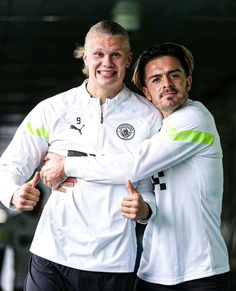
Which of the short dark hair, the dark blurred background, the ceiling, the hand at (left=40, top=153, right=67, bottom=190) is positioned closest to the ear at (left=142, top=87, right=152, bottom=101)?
the short dark hair

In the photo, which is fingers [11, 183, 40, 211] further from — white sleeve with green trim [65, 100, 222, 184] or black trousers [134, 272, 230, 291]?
black trousers [134, 272, 230, 291]

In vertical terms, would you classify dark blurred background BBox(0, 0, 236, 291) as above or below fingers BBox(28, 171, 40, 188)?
above

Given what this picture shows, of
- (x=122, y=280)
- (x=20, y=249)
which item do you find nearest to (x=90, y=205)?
(x=122, y=280)

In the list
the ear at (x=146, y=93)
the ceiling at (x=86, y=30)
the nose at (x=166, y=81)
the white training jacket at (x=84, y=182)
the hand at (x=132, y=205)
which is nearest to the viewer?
the hand at (x=132, y=205)

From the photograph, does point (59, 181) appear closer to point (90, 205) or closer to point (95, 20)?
point (90, 205)

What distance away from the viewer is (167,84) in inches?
88.4

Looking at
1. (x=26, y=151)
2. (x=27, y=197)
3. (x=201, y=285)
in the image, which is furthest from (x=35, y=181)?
(x=201, y=285)

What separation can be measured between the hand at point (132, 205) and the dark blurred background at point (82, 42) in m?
3.46

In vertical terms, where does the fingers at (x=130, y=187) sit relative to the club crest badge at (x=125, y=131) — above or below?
below

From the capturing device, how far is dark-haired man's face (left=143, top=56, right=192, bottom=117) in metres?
2.25

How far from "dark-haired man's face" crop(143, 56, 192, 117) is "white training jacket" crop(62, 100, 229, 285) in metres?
0.07

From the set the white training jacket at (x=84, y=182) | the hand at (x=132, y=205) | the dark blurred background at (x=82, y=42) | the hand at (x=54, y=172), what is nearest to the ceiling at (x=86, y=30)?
the dark blurred background at (x=82, y=42)

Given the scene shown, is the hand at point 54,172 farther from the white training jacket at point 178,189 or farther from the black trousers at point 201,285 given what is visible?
the black trousers at point 201,285

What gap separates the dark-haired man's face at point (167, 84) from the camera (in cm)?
225
